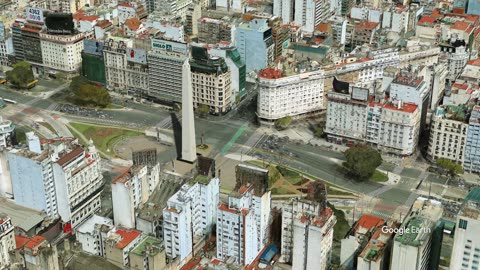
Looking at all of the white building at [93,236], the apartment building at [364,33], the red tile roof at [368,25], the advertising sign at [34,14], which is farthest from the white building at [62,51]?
the white building at [93,236]

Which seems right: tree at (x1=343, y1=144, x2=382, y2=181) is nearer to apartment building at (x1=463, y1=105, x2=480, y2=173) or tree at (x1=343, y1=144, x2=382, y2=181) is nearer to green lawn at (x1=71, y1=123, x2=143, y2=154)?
apartment building at (x1=463, y1=105, x2=480, y2=173)

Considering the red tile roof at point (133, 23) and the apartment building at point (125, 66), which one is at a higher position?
the red tile roof at point (133, 23)

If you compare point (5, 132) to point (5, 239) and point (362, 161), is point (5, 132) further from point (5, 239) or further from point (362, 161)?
point (362, 161)

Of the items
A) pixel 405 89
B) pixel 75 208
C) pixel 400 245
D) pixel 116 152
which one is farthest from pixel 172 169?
pixel 400 245

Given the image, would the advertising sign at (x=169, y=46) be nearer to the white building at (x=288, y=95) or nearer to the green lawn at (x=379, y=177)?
the white building at (x=288, y=95)

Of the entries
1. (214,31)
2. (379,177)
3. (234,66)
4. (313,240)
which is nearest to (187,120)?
(234,66)

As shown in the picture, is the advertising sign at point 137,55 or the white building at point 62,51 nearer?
the advertising sign at point 137,55

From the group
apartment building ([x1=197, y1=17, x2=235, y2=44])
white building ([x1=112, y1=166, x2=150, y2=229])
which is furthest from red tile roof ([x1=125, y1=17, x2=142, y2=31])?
white building ([x1=112, y1=166, x2=150, y2=229])
